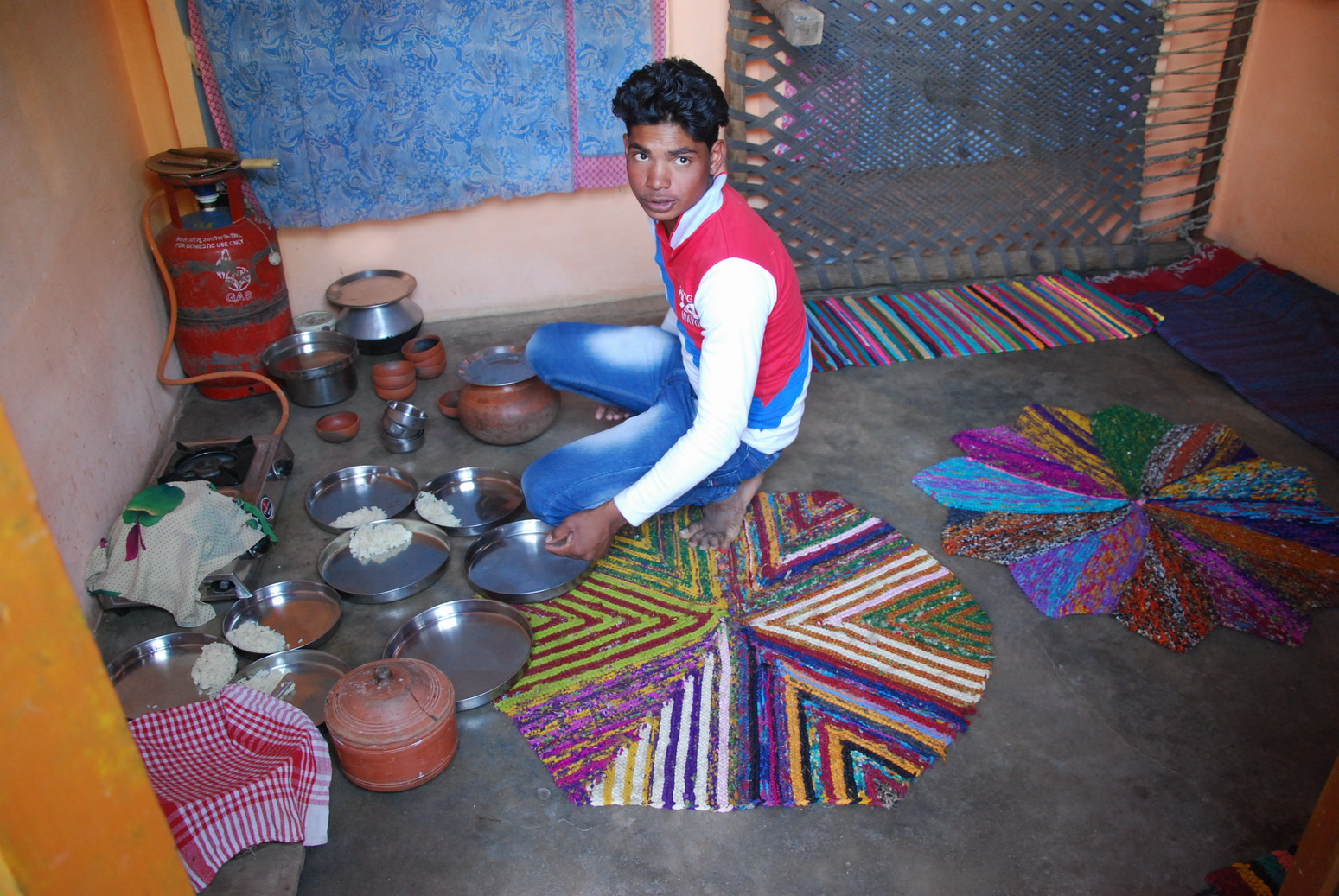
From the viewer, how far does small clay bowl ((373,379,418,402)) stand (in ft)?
10.6

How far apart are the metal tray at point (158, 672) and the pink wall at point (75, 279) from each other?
0.77ft

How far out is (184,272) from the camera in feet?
10.2

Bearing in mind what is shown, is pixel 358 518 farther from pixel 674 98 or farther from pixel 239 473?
pixel 674 98

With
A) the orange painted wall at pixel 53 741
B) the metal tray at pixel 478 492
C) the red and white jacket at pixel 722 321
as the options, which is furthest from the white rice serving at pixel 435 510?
the orange painted wall at pixel 53 741

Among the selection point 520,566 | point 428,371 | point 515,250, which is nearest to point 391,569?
point 520,566

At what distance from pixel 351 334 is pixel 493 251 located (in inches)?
27.2

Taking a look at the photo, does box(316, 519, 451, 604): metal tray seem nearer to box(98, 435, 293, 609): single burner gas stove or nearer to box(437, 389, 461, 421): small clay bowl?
box(98, 435, 293, 609): single burner gas stove

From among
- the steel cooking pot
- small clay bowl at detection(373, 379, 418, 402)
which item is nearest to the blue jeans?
A: small clay bowl at detection(373, 379, 418, 402)

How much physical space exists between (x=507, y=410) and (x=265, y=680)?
1.12m

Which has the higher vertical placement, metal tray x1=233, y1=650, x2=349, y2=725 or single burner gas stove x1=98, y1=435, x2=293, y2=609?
single burner gas stove x1=98, y1=435, x2=293, y2=609

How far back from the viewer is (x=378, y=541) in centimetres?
254

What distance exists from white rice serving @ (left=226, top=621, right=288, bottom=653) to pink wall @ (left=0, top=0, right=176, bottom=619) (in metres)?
0.40

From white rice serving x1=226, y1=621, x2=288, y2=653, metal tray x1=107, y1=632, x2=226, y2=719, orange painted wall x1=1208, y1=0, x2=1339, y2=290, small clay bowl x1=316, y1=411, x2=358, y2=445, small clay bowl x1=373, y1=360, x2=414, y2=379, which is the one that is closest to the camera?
metal tray x1=107, y1=632, x2=226, y2=719

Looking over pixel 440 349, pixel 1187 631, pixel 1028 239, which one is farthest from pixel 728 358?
pixel 1028 239
